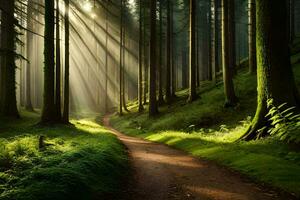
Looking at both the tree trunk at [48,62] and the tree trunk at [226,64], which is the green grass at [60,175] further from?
the tree trunk at [226,64]

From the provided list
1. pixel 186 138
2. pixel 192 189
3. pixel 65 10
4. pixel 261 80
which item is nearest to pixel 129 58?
pixel 65 10

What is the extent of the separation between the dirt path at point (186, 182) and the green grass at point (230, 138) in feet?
1.85

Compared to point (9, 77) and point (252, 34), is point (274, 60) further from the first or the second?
point (9, 77)

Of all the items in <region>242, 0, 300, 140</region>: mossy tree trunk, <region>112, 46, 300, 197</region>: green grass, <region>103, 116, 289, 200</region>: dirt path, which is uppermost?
<region>242, 0, 300, 140</region>: mossy tree trunk

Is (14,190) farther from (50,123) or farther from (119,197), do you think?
(50,123)

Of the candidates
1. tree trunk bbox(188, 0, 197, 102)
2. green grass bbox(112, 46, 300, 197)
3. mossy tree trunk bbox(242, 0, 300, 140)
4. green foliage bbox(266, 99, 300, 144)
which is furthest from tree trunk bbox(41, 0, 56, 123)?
green foliage bbox(266, 99, 300, 144)

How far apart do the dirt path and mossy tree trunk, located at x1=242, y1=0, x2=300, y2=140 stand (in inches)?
129

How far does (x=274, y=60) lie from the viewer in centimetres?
1191

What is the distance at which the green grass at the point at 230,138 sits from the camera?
878 cm

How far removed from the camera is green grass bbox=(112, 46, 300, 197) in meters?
8.78

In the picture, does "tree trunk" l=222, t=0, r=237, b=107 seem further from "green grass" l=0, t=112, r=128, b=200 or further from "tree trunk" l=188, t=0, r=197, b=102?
"green grass" l=0, t=112, r=128, b=200

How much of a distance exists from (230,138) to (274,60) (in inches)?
157

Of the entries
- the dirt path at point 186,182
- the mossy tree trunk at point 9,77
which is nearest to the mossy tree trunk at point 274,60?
the dirt path at point 186,182

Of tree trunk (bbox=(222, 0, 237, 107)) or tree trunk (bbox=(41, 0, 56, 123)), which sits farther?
tree trunk (bbox=(222, 0, 237, 107))
